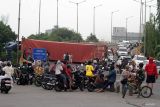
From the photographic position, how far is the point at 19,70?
109 feet

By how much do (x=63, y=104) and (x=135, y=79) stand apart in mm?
6083

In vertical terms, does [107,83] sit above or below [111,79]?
below

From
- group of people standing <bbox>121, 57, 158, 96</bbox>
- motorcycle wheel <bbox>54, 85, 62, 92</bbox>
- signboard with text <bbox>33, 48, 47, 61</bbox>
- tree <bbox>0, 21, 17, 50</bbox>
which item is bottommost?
motorcycle wheel <bbox>54, 85, 62, 92</bbox>

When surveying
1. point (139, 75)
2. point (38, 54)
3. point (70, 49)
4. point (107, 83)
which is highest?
point (70, 49)

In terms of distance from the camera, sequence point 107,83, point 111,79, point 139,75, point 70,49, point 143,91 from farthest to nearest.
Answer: point 70,49 → point 107,83 → point 111,79 → point 139,75 → point 143,91

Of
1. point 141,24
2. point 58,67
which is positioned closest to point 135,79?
point 58,67

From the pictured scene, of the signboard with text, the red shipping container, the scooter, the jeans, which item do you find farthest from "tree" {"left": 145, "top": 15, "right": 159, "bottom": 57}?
the scooter

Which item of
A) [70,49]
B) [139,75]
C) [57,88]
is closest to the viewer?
[139,75]

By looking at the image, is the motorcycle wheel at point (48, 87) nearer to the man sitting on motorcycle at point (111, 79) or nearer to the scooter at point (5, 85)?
the man sitting on motorcycle at point (111, 79)

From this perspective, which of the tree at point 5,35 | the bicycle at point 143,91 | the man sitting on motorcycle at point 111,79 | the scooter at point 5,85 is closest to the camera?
the bicycle at point 143,91

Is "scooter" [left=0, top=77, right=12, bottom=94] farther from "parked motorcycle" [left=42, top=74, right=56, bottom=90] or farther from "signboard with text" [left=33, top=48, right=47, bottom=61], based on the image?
"signboard with text" [left=33, top=48, right=47, bottom=61]

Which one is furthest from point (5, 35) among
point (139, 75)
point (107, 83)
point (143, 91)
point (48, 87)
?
point (143, 91)

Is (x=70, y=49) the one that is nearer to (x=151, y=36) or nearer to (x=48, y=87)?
(x=48, y=87)

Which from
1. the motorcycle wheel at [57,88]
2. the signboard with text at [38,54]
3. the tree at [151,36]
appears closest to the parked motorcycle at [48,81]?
the motorcycle wheel at [57,88]
